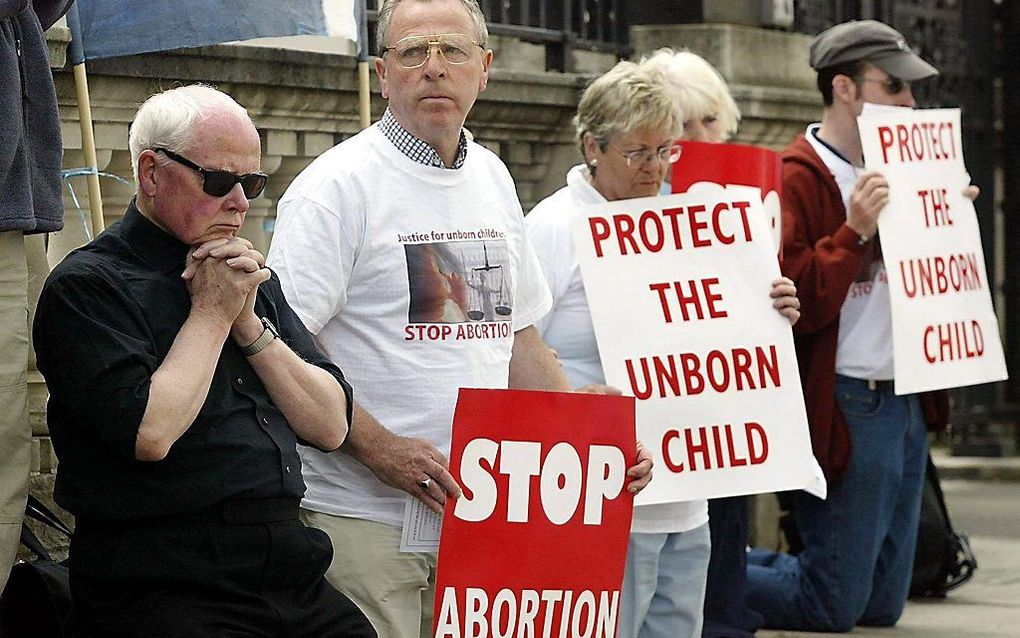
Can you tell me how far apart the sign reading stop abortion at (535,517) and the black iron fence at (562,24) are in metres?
3.28

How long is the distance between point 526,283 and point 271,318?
920mm

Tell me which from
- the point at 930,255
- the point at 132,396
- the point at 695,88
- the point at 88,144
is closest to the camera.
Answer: the point at 132,396

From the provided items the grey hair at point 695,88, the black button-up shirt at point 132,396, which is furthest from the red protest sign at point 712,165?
the black button-up shirt at point 132,396

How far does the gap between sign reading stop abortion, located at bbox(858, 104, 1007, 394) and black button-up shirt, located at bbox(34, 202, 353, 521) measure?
3.26m

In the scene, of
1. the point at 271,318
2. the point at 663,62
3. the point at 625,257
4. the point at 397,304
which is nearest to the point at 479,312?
the point at 397,304

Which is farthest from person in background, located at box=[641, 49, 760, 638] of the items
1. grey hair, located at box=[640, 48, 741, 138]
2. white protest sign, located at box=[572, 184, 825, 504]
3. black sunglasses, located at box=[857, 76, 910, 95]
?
white protest sign, located at box=[572, 184, 825, 504]

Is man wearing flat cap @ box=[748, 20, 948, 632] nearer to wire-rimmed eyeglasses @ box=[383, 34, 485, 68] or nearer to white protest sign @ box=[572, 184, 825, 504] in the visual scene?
white protest sign @ box=[572, 184, 825, 504]

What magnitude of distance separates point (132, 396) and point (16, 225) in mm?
741

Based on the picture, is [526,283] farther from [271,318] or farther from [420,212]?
[271,318]

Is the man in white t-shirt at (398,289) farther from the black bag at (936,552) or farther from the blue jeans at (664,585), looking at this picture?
the black bag at (936,552)

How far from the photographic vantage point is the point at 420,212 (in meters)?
4.09

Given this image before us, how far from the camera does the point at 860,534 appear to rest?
21.7 ft

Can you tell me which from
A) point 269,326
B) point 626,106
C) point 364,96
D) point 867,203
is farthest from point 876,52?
point 269,326

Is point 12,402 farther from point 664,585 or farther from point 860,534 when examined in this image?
point 860,534
